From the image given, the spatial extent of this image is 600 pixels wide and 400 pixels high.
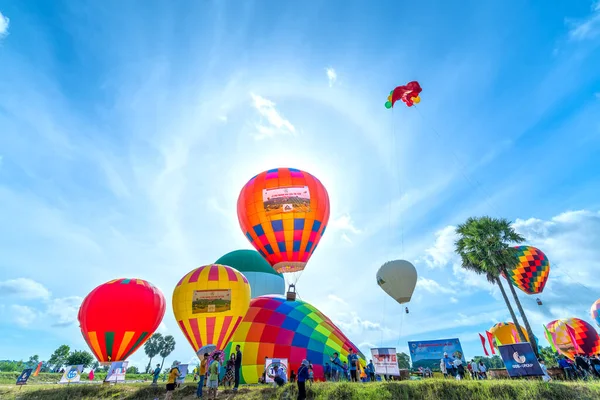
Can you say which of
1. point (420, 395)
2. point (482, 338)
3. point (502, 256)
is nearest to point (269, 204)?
point (420, 395)

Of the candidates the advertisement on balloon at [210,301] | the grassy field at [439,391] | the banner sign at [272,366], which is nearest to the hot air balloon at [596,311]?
the grassy field at [439,391]

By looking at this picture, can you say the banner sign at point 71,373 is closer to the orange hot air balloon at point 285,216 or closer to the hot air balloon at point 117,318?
the hot air balloon at point 117,318

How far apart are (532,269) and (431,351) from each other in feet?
78.3

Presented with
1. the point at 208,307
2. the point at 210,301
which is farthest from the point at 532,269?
the point at 208,307

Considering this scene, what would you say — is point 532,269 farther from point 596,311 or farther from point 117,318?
point 117,318

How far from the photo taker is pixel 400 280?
2912 centimetres

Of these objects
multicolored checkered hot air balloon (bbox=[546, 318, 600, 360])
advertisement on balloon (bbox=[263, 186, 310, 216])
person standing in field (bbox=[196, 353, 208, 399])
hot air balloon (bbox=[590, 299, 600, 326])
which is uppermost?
advertisement on balloon (bbox=[263, 186, 310, 216])

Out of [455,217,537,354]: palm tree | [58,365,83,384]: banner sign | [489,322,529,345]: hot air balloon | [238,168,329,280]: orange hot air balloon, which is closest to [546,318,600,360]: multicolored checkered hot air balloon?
[489,322,529,345]: hot air balloon

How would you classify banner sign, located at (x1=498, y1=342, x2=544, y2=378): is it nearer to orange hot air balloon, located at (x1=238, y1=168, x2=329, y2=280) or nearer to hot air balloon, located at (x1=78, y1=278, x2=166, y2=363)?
orange hot air balloon, located at (x1=238, y1=168, x2=329, y2=280)

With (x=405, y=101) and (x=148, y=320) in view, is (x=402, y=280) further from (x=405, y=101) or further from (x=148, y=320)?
(x=148, y=320)

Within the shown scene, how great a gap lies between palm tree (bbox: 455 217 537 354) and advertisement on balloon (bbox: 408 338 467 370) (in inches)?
439

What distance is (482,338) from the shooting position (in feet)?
125

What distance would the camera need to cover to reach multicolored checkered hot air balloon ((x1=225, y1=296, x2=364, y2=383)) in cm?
1845

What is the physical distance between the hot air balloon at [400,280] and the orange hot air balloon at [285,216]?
994 cm
